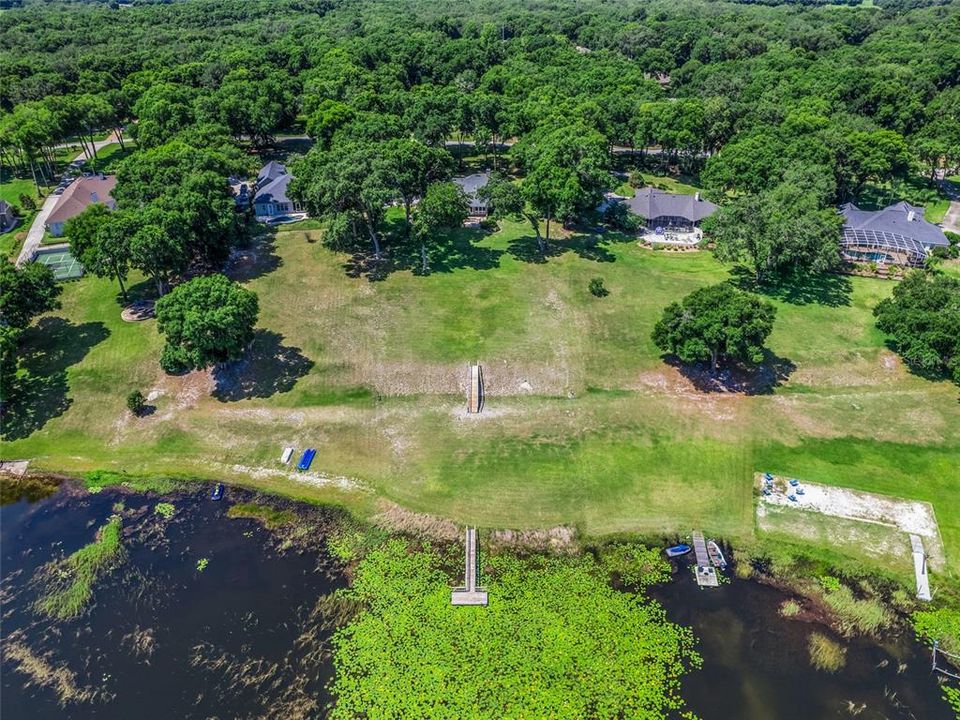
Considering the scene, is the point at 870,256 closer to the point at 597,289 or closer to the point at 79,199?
the point at 597,289

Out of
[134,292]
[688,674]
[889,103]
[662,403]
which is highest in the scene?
[889,103]

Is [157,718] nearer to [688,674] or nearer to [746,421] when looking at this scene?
[688,674]

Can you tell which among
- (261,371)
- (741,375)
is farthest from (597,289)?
(261,371)

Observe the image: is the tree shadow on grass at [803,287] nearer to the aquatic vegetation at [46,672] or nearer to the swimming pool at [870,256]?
the swimming pool at [870,256]

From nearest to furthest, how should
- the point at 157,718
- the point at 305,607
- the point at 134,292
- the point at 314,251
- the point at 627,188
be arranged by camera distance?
1. the point at 157,718
2. the point at 305,607
3. the point at 134,292
4. the point at 314,251
5. the point at 627,188

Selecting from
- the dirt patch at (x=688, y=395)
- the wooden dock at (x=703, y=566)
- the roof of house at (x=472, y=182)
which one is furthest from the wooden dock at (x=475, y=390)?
the roof of house at (x=472, y=182)

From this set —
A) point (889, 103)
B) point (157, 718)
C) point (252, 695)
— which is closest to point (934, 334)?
point (252, 695)

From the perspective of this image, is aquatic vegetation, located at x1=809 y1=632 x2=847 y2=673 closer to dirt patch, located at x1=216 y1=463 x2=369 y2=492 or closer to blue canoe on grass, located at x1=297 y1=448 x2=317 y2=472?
dirt patch, located at x1=216 y1=463 x2=369 y2=492
